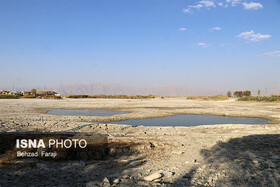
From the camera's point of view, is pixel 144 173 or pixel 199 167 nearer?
pixel 144 173

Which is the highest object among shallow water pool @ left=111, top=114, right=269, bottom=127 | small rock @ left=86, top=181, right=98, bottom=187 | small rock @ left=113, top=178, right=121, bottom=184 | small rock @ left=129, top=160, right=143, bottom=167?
small rock @ left=86, top=181, right=98, bottom=187

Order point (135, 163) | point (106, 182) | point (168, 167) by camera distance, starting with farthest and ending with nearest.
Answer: point (135, 163), point (168, 167), point (106, 182)

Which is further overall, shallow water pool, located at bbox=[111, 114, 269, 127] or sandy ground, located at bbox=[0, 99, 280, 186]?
shallow water pool, located at bbox=[111, 114, 269, 127]

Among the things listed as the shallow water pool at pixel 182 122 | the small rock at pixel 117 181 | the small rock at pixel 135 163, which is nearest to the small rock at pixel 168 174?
the small rock at pixel 135 163

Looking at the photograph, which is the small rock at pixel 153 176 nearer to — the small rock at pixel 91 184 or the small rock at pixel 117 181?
the small rock at pixel 117 181

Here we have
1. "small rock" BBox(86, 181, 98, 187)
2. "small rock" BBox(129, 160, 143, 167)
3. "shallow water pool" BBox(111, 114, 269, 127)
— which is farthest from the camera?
"shallow water pool" BBox(111, 114, 269, 127)

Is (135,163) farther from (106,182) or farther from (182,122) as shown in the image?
(182,122)

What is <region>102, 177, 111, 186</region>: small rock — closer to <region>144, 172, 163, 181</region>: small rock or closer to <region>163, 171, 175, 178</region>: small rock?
<region>144, 172, 163, 181</region>: small rock

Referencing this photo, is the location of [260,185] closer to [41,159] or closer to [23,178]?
[23,178]

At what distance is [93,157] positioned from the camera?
7.82 m

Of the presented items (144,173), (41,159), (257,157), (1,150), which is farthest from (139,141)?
(1,150)

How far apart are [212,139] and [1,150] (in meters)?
9.08

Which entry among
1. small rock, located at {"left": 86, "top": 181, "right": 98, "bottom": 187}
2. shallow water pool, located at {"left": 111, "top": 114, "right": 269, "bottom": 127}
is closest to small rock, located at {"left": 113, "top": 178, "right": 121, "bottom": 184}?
small rock, located at {"left": 86, "top": 181, "right": 98, "bottom": 187}

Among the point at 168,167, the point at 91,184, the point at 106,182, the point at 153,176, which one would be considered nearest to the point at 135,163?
the point at 168,167
